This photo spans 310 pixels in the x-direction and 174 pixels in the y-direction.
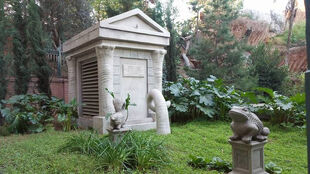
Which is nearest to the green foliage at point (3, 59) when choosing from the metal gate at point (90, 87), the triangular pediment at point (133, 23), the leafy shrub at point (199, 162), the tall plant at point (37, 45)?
the tall plant at point (37, 45)

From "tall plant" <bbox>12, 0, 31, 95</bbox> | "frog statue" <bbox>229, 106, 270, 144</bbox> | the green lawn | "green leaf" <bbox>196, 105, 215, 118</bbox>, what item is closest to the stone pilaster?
the green lawn

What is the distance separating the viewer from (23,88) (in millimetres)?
8641

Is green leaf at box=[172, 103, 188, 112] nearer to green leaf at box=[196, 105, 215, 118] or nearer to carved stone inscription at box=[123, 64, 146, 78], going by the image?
green leaf at box=[196, 105, 215, 118]

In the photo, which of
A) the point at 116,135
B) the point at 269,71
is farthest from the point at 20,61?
the point at 269,71

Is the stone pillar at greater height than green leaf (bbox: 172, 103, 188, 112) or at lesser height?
greater

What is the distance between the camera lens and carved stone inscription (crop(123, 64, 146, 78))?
22.6ft

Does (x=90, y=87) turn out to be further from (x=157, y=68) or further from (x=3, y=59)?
(x=3, y=59)

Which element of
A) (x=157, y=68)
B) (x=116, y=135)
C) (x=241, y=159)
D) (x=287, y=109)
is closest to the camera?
(x=241, y=159)

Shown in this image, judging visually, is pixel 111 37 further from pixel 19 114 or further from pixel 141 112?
pixel 19 114

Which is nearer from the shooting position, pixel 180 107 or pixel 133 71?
pixel 133 71

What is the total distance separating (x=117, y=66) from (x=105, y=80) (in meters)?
0.60

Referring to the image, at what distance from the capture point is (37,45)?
8.70 meters

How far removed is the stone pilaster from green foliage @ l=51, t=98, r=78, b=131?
3.88ft

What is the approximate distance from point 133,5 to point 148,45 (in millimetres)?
6180
